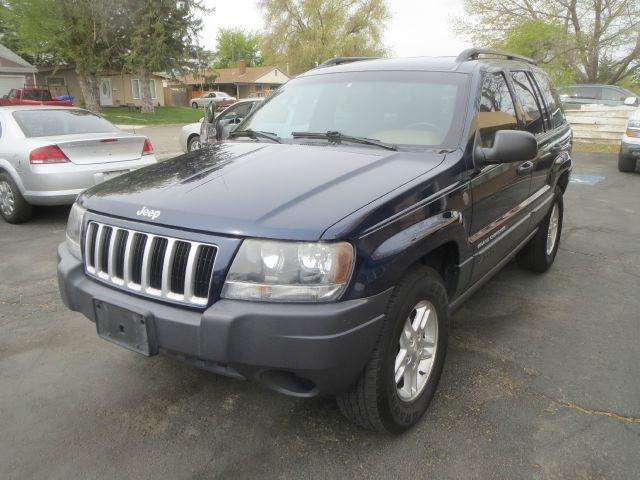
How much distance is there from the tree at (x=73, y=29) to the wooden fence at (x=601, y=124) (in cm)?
2512

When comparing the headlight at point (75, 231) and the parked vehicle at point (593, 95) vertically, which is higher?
the parked vehicle at point (593, 95)

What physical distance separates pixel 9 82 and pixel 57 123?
33.6 meters

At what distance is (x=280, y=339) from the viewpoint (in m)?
1.99

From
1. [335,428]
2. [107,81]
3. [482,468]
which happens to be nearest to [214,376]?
[335,428]

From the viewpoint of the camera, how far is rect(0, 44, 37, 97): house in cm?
3334

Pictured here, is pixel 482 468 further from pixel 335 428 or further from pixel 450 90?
pixel 450 90

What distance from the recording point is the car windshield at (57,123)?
6.42m

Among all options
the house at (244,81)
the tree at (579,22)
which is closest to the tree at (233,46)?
the house at (244,81)

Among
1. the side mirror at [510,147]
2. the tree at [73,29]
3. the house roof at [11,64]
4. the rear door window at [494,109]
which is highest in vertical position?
the tree at [73,29]

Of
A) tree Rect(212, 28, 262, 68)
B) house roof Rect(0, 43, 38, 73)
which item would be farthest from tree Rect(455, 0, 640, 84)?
tree Rect(212, 28, 262, 68)

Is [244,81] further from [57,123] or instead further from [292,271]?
[292,271]

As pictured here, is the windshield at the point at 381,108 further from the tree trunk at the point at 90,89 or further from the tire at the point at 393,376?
the tree trunk at the point at 90,89

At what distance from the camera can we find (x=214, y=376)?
3041mm

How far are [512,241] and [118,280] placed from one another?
2625 millimetres
